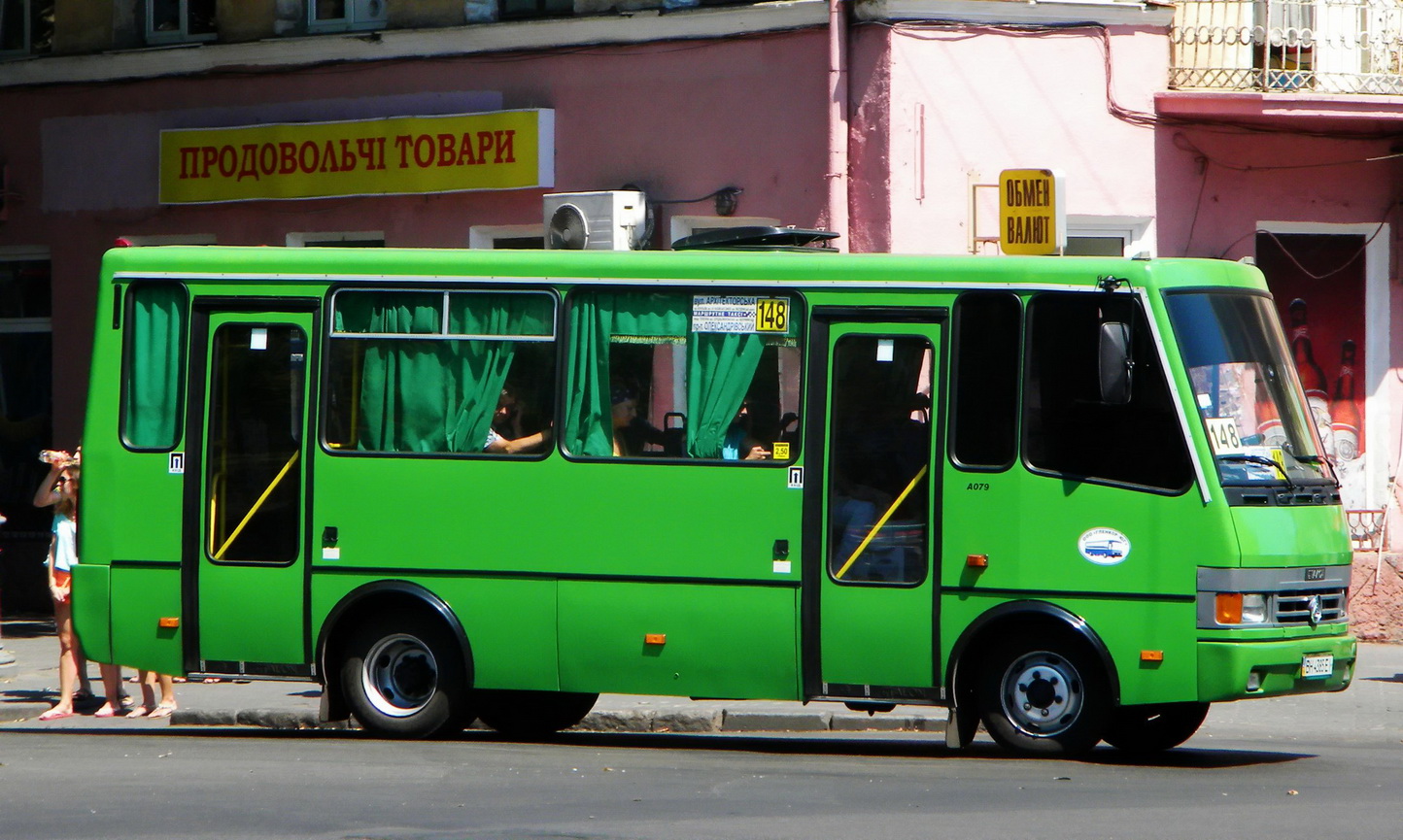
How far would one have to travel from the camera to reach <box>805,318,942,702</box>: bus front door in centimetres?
1017

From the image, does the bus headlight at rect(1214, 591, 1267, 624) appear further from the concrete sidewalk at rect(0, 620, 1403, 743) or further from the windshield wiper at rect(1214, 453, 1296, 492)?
the concrete sidewalk at rect(0, 620, 1403, 743)

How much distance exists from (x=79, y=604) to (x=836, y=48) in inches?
310

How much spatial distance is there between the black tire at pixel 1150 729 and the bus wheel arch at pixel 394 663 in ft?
11.6

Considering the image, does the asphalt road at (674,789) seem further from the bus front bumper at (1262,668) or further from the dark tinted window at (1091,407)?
the dark tinted window at (1091,407)

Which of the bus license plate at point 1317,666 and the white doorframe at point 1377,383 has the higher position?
the white doorframe at point 1377,383

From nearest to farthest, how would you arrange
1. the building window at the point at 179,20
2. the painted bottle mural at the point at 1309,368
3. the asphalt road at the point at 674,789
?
1. the asphalt road at the point at 674,789
2. the painted bottle mural at the point at 1309,368
3. the building window at the point at 179,20

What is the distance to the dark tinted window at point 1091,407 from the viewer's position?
32.4 ft

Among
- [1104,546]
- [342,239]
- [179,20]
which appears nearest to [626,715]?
[1104,546]

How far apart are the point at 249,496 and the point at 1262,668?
5520mm

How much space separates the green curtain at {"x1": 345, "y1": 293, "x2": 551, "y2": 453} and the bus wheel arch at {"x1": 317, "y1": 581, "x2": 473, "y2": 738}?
0.86m

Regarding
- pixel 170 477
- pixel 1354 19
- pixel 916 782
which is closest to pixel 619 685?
→ pixel 916 782

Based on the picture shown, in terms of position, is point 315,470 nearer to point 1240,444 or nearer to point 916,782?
point 916,782

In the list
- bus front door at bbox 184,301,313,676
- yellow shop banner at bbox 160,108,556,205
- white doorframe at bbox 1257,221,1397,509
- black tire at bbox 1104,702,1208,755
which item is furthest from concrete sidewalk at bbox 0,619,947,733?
white doorframe at bbox 1257,221,1397,509

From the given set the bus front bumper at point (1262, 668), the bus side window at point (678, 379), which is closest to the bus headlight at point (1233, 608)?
the bus front bumper at point (1262, 668)
